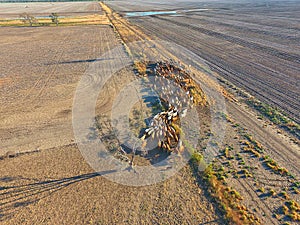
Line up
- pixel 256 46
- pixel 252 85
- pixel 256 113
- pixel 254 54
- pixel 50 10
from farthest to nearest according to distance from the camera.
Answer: pixel 50 10, pixel 256 46, pixel 254 54, pixel 252 85, pixel 256 113

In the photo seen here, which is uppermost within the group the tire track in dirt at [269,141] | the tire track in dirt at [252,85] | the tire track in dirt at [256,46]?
the tire track in dirt at [256,46]

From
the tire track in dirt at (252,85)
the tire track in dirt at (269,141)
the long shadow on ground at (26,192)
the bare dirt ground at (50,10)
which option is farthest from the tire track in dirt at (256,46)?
the bare dirt ground at (50,10)

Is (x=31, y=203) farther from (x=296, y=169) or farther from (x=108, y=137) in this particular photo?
(x=296, y=169)

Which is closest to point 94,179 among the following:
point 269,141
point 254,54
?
point 269,141

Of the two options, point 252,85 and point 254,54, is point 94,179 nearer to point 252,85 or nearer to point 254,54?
point 252,85

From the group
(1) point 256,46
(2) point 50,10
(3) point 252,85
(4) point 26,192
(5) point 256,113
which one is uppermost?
(2) point 50,10

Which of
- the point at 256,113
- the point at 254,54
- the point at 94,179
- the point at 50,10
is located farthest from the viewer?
the point at 50,10

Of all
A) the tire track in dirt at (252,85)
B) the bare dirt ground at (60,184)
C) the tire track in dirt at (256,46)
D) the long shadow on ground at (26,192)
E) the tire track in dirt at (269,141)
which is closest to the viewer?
the bare dirt ground at (60,184)

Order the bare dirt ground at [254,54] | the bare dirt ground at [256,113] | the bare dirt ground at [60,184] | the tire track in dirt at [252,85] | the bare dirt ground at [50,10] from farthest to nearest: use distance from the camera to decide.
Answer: the bare dirt ground at [50,10] → the bare dirt ground at [254,54] → the tire track in dirt at [252,85] → the bare dirt ground at [256,113] → the bare dirt ground at [60,184]

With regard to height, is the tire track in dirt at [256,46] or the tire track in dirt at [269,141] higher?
the tire track in dirt at [256,46]

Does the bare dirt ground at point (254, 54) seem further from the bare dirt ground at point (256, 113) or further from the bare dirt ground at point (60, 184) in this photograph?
the bare dirt ground at point (60, 184)

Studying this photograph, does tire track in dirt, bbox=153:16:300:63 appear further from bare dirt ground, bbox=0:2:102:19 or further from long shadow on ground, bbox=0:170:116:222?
bare dirt ground, bbox=0:2:102:19

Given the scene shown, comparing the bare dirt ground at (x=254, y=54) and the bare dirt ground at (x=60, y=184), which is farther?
the bare dirt ground at (x=254, y=54)
